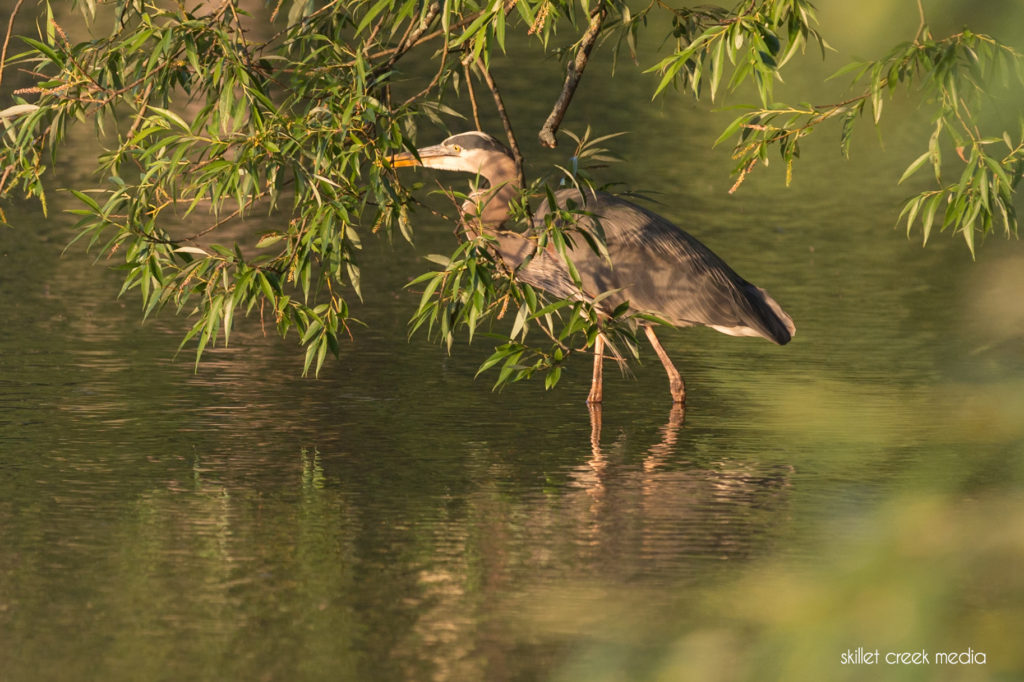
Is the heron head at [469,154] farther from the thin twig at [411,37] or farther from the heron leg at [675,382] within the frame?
the thin twig at [411,37]

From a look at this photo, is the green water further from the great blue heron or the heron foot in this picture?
the great blue heron

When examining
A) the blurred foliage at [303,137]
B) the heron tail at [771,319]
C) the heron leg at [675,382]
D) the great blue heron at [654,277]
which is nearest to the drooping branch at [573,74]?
the blurred foliage at [303,137]

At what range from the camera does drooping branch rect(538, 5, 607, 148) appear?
782cm

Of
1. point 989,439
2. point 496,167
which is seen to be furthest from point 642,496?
point 989,439

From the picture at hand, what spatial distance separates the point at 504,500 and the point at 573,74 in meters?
2.07

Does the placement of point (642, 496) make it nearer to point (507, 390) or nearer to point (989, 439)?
point (507, 390)

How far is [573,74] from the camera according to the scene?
810 centimetres

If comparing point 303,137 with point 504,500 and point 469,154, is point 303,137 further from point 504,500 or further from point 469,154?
point 469,154

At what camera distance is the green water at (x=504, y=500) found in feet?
5.60

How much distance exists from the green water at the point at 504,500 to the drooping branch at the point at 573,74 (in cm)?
160

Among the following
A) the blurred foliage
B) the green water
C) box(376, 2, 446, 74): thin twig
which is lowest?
the green water

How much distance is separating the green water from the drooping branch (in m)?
1.60

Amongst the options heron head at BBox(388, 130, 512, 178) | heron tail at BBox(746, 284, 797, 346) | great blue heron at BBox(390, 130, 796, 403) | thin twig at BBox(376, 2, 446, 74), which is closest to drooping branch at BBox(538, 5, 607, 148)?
thin twig at BBox(376, 2, 446, 74)

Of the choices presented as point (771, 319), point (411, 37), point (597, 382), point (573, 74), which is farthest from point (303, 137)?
point (771, 319)
